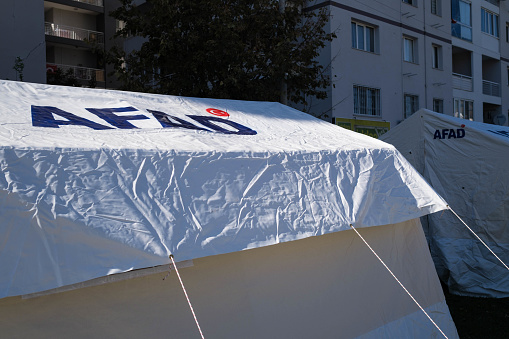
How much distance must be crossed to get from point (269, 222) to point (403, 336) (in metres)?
2.22

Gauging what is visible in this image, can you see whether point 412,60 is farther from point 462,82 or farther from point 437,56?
point 462,82

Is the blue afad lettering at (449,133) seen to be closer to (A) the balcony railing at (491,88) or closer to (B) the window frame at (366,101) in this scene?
(B) the window frame at (366,101)

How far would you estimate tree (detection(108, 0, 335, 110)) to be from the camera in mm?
9805

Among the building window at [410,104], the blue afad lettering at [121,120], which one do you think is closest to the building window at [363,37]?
the building window at [410,104]

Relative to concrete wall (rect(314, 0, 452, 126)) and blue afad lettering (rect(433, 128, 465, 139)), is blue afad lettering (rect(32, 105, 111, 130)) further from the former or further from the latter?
concrete wall (rect(314, 0, 452, 126))

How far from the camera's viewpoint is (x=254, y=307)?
12.5 feet

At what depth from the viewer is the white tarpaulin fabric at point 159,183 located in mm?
2693

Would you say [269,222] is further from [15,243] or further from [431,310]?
[431,310]

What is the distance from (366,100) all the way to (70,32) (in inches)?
641

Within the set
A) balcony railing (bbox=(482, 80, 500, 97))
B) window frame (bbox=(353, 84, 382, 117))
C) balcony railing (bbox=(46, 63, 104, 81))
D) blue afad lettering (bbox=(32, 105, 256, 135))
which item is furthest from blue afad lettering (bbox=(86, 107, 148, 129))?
balcony railing (bbox=(482, 80, 500, 97))

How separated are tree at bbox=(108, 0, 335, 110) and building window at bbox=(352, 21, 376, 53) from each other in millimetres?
7413

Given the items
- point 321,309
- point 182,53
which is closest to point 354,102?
point 182,53

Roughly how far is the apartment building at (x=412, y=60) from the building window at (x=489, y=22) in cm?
5

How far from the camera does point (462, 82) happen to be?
78.5 feet
